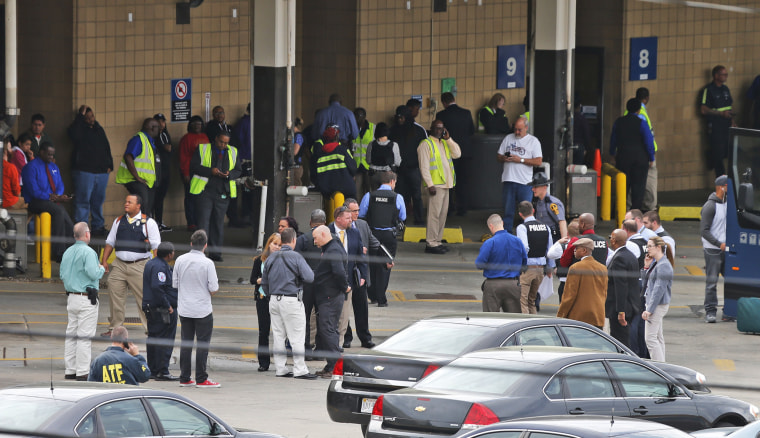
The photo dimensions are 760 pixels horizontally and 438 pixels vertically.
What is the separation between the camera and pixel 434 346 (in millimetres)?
12602

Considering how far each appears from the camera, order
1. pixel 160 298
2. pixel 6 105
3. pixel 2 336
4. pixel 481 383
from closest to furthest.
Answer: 1. pixel 481 383
2. pixel 160 298
3. pixel 2 336
4. pixel 6 105

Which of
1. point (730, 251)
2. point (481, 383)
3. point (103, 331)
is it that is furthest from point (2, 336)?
point (730, 251)

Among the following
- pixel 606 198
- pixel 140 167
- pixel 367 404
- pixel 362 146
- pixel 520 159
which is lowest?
pixel 367 404

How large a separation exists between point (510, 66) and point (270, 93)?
8.37 meters

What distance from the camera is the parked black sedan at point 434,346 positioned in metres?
12.3

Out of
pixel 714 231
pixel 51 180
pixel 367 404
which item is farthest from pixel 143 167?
pixel 367 404

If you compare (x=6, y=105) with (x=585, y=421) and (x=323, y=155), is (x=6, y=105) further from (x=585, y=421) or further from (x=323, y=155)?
(x=585, y=421)

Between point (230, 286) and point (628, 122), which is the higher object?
point (628, 122)

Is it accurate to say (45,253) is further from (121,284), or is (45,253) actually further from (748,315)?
(748,315)

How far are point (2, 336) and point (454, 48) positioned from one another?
12.7 m

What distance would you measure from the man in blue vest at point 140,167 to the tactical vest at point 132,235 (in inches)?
216

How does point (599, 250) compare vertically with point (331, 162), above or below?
below

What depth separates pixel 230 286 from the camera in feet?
66.6

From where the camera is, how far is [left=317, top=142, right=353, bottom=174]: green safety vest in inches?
858
